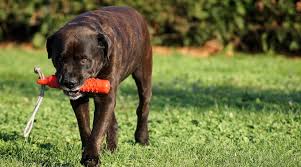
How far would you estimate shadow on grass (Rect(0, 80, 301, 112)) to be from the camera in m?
11.3

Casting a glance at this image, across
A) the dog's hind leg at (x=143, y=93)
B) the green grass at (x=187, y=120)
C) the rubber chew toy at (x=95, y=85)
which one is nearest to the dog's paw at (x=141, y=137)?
the dog's hind leg at (x=143, y=93)

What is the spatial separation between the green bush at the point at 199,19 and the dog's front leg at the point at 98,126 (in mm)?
12396

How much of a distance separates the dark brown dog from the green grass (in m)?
0.31

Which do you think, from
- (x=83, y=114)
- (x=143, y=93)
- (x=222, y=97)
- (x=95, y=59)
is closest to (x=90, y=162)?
(x=83, y=114)

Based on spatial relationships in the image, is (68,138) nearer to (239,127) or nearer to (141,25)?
(141,25)

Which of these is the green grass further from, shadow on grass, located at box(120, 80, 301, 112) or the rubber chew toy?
the rubber chew toy

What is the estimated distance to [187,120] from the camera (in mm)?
9883

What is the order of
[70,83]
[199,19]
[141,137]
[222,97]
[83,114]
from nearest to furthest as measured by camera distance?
[70,83]
[83,114]
[141,137]
[222,97]
[199,19]

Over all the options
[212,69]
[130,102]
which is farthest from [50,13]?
[130,102]

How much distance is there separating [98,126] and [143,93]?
1.70 m

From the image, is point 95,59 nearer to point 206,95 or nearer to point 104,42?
point 104,42

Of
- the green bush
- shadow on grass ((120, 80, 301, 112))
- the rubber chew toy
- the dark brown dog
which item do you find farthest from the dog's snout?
the green bush

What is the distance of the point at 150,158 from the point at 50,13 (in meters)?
13.2

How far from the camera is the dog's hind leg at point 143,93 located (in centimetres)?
837
